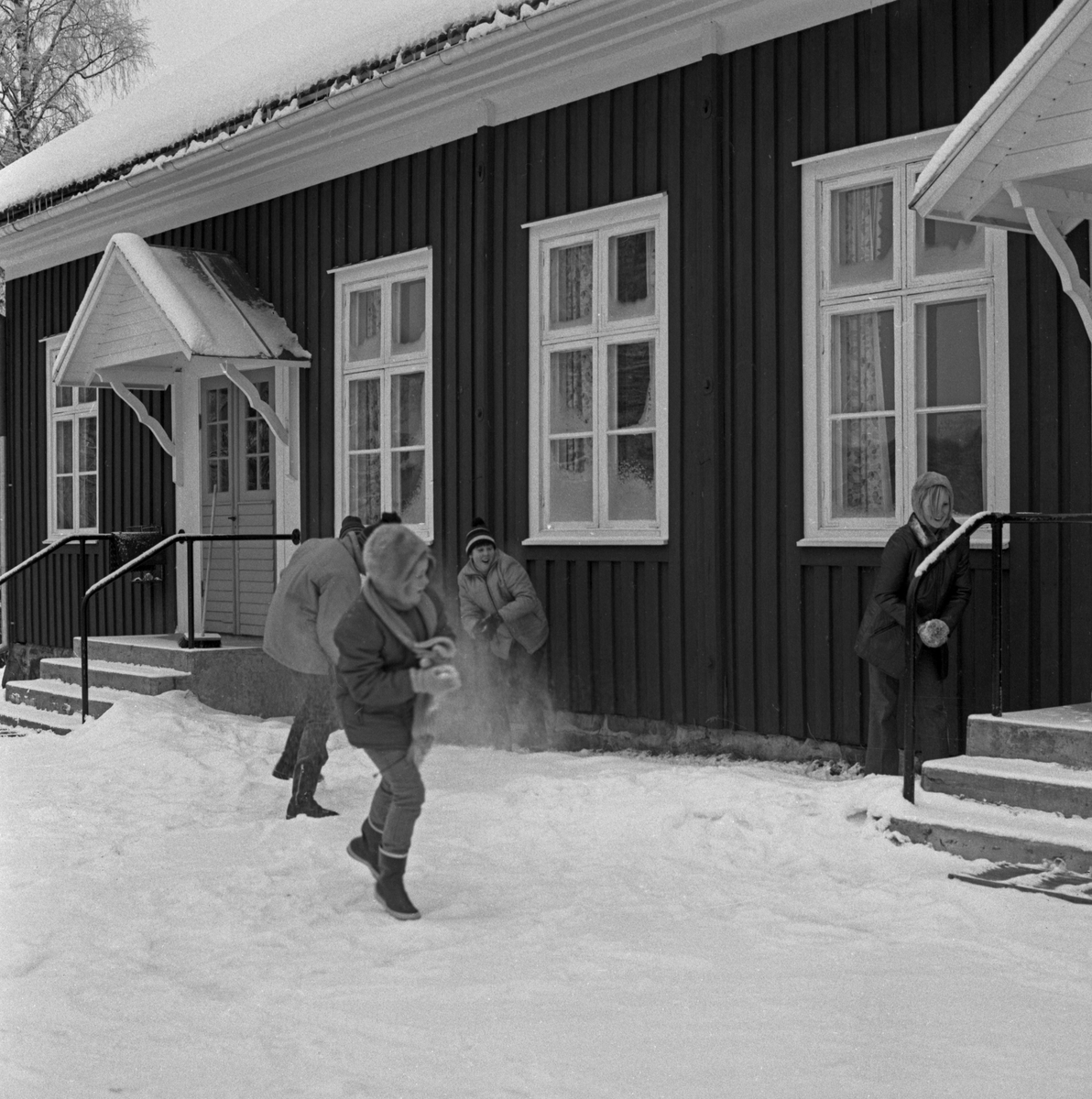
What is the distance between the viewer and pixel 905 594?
7.93 metres

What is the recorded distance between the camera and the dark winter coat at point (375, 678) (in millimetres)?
6305

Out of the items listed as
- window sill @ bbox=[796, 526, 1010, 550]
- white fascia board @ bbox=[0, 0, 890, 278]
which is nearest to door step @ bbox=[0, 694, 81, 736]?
white fascia board @ bbox=[0, 0, 890, 278]

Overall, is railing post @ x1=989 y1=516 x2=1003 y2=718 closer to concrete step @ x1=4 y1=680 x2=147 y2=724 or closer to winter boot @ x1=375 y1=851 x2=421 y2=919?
winter boot @ x1=375 y1=851 x2=421 y2=919

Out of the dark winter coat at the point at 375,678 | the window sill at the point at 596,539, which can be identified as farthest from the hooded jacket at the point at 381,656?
the window sill at the point at 596,539

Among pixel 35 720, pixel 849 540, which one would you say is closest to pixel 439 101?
pixel 849 540

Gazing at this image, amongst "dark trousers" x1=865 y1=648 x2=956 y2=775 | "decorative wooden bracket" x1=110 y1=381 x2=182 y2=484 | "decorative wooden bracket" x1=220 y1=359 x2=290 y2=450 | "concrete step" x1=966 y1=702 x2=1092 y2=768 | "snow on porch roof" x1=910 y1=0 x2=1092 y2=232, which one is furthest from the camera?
"decorative wooden bracket" x1=110 y1=381 x2=182 y2=484

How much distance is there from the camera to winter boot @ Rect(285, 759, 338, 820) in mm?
8289

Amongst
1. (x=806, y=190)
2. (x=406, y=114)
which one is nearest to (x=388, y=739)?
(x=806, y=190)

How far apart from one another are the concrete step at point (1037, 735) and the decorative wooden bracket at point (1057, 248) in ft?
6.05

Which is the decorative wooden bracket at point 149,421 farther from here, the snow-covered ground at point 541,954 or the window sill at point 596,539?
the snow-covered ground at point 541,954

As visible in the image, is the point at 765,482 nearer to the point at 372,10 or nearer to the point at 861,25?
the point at 861,25

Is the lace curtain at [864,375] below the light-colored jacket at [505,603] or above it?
above

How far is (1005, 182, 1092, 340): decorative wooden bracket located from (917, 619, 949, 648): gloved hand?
1.58 m

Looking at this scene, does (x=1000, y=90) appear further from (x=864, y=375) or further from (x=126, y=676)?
(x=126, y=676)
